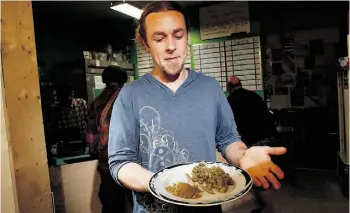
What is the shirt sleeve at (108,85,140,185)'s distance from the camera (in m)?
1.10

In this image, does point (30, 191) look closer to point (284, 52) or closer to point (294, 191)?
point (294, 191)

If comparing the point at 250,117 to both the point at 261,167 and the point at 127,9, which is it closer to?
the point at 261,167

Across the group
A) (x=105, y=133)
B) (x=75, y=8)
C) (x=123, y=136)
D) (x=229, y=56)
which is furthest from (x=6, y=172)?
(x=75, y=8)

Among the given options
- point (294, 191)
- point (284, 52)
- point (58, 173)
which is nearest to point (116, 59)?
point (58, 173)

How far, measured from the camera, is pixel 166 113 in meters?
1.15

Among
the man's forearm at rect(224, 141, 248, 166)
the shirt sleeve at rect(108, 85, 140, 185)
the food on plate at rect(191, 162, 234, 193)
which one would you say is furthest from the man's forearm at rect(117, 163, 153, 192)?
the man's forearm at rect(224, 141, 248, 166)

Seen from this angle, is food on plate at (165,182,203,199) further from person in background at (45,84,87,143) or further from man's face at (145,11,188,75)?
person in background at (45,84,87,143)

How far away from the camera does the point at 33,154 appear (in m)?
1.54

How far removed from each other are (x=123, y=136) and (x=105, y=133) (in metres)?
0.71

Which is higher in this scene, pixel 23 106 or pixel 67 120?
pixel 23 106

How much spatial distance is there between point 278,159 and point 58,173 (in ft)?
5.05

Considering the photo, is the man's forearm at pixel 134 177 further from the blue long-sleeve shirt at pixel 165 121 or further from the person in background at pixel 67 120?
the person in background at pixel 67 120

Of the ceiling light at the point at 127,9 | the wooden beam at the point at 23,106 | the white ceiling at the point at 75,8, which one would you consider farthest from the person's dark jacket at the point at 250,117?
the white ceiling at the point at 75,8

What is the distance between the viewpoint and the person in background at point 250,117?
1.89 metres
